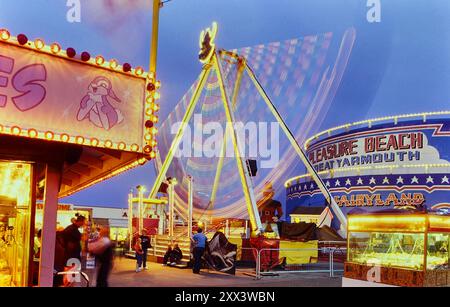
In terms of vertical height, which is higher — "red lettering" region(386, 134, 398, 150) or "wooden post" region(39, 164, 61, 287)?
"red lettering" region(386, 134, 398, 150)

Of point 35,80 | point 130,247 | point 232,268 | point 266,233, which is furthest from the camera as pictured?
point 130,247

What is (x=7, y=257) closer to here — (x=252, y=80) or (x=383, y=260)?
(x=383, y=260)

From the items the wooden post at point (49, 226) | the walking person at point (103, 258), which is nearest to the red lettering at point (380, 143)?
the walking person at point (103, 258)

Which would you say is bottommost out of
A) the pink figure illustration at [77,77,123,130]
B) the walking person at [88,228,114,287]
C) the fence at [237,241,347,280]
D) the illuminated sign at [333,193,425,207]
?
the fence at [237,241,347,280]

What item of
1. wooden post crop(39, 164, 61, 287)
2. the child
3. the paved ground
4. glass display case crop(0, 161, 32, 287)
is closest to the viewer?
wooden post crop(39, 164, 61, 287)

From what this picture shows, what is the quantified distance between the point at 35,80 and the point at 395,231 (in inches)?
325

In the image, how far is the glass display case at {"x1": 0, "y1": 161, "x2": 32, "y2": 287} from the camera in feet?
27.8

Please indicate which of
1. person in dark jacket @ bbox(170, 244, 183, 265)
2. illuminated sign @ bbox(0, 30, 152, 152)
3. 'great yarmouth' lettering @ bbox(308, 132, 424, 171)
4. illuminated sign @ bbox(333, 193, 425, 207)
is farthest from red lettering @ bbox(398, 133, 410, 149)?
illuminated sign @ bbox(0, 30, 152, 152)

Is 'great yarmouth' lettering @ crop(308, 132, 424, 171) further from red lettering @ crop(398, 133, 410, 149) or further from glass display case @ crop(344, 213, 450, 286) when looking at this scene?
glass display case @ crop(344, 213, 450, 286)

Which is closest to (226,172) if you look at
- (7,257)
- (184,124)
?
(184,124)

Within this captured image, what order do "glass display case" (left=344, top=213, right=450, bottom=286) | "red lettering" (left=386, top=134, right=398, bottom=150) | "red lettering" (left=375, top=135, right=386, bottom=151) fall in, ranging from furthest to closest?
1. "red lettering" (left=375, top=135, right=386, bottom=151)
2. "red lettering" (left=386, top=134, right=398, bottom=150)
3. "glass display case" (left=344, top=213, right=450, bottom=286)

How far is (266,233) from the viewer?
65.0 feet

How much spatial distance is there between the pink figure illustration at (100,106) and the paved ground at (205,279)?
6053 millimetres

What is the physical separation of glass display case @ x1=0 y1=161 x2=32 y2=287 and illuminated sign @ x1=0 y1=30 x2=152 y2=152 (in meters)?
1.42
